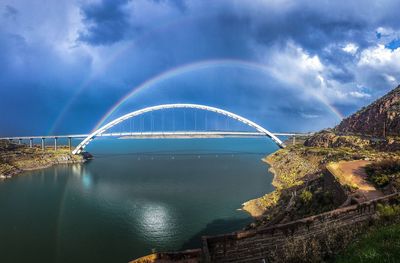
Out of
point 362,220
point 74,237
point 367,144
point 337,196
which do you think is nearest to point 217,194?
point 74,237

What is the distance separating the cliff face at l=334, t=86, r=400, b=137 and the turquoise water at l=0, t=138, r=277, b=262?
58.1 ft

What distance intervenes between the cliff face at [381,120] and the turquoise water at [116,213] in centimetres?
1770

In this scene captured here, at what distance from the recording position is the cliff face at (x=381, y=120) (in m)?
46.2

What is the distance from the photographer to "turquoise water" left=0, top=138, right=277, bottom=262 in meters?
19.6

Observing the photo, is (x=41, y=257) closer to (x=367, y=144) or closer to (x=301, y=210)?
(x=301, y=210)

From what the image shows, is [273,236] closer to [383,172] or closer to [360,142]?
[383,172]

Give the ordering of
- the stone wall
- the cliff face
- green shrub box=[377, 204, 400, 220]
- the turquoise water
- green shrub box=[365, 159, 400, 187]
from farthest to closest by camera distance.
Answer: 1. the cliff face
2. the turquoise water
3. green shrub box=[365, 159, 400, 187]
4. the stone wall
5. green shrub box=[377, 204, 400, 220]

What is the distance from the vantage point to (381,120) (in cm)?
5184

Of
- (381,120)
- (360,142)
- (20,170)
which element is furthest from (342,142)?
(20,170)

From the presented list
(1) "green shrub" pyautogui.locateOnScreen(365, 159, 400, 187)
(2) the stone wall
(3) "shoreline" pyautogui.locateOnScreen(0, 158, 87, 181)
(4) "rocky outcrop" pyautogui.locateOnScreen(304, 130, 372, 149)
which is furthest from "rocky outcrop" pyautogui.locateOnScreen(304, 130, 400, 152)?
(3) "shoreline" pyautogui.locateOnScreen(0, 158, 87, 181)

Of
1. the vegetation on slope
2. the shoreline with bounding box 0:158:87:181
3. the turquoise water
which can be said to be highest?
the vegetation on slope

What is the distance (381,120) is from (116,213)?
42159 mm

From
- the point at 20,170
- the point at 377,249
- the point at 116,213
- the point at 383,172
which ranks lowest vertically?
the point at 116,213

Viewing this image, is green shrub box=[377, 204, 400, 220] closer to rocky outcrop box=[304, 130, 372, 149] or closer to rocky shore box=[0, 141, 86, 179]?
rocky outcrop box=[304, 130, 372, 149]
